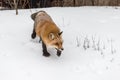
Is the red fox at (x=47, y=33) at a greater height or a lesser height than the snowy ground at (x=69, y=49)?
greater

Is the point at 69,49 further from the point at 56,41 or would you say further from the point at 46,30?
the point at 56,41

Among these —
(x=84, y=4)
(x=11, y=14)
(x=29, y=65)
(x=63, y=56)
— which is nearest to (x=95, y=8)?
(x=84, y=4)

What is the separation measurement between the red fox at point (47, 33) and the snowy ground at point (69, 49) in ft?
1.10

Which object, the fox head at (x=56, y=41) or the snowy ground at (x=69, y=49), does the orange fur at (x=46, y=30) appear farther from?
the snowy ground at (x=69, y=49)

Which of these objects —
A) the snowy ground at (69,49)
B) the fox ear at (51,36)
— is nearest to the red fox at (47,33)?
the fox ear at (51,36)

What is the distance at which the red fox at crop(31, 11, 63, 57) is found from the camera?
647 cm

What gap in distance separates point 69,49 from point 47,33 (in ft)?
2.88

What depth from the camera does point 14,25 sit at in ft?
27.5

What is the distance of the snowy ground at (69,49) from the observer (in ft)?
21.4

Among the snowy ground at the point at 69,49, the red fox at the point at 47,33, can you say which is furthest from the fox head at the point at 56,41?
the snowy ground at the point at 69,49

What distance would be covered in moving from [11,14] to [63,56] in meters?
2.65

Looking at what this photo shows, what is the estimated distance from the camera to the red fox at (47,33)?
647 centimetres

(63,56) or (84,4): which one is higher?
(84,4)

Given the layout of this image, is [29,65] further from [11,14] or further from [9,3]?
[9,3]
